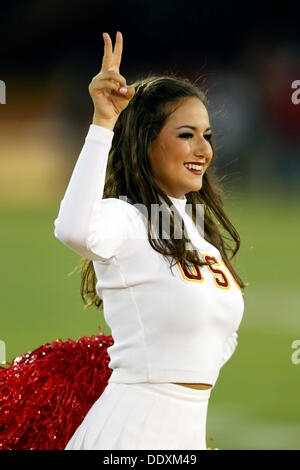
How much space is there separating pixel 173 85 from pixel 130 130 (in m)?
0.10

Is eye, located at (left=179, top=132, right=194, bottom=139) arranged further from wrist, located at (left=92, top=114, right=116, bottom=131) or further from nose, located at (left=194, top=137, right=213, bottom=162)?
wrist, located at (left=92, top=114, right=116, bottom=131)

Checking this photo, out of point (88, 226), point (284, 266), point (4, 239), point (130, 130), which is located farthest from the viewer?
point (4, 239)

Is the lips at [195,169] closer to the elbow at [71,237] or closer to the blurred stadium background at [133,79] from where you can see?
the elbow at [71,237]

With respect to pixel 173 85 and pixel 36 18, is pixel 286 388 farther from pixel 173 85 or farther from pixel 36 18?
pixel 36 18

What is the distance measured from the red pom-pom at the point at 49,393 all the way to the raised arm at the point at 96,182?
30cm

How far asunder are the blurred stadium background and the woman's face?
5416 mm

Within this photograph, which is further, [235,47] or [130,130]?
[235,47]

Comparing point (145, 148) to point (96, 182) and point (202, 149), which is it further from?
point (96, 182)

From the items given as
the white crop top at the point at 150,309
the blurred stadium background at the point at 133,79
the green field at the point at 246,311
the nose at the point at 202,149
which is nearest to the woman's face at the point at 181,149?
the nose at the point at 202,149

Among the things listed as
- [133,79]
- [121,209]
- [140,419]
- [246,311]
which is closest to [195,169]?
[121,209]

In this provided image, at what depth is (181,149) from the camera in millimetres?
1080

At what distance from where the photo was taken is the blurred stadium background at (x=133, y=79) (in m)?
7.93

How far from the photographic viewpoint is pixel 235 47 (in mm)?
8734
